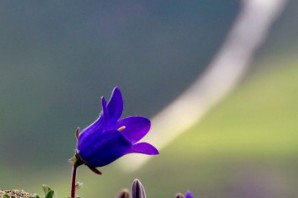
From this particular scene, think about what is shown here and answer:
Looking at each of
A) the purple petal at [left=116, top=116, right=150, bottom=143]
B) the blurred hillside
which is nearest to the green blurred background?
the blurred hillside

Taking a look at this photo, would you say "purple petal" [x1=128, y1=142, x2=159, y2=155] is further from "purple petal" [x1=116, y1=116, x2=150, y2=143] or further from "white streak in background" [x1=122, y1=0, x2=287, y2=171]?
"white streak in background" [x1=122, y1=0, x2=287, y2=171]

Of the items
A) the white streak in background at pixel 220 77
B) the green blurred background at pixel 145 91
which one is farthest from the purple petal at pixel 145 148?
the white streak in background at pixel 220 77

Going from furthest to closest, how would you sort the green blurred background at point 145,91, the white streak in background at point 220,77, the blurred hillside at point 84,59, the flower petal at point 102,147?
the white streak in background at point 220,77 < the blurred hillside at point 84,59 < the green blurred background at point 145,91 < the flower petal at point 102,147

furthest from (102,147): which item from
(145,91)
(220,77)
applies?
(220,77)

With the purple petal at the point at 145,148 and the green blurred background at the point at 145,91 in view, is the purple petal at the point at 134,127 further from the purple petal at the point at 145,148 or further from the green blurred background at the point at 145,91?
the green blurred background at the point at 145,91

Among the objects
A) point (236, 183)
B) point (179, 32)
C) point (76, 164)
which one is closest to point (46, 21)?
point (179, 32)

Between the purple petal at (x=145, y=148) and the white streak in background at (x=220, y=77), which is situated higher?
the white streak in background at (x=220, y=77)

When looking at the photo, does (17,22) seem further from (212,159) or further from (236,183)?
(236,183)
